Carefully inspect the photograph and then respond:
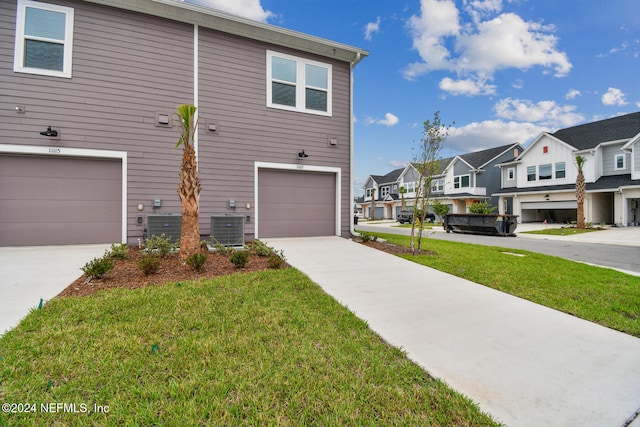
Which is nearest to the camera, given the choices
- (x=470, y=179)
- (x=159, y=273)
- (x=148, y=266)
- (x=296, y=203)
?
(x=148, y=266)

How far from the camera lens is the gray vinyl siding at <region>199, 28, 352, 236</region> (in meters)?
7.20

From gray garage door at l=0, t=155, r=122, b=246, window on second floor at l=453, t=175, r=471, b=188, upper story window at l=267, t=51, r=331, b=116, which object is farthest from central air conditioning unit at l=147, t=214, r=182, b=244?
window on second floor at l=453, t=175, r=471, b=188

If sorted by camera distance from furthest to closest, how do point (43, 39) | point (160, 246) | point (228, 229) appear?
point (228, 229) → point (43, 39) → point (160, 246)

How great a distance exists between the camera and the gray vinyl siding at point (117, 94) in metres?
5.89

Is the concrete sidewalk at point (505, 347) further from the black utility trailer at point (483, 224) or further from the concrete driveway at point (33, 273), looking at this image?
the black utility trailer at point (483, 224)

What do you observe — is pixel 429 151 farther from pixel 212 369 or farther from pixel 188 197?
pixel 212 369

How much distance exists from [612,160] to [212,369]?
84.7 ft

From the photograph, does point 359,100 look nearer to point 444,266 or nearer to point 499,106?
point 444,266

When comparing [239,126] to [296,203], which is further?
[296,203]

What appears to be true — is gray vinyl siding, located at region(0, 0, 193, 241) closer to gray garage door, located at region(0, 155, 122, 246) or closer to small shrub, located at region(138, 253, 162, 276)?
gray garage door, located at region(0, 155, 122, 246)

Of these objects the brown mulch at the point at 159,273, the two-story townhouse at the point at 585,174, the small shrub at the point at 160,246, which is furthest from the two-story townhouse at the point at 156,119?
the two-story townhouse at the point at 585,174

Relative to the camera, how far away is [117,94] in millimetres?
6512

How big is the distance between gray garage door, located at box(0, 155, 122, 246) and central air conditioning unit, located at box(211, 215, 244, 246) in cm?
239

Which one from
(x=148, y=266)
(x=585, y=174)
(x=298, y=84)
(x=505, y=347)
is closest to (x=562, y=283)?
(x=505, y=347)
